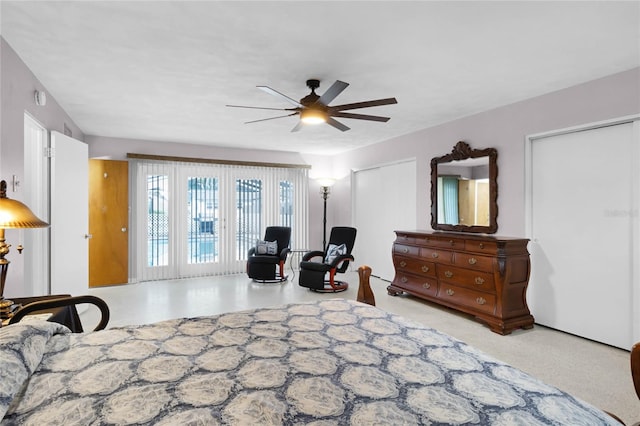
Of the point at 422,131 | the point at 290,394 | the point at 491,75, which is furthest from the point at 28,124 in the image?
the point at 422,131

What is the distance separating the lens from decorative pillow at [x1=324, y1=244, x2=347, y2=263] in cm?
571

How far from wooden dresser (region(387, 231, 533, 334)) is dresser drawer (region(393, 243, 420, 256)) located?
1 centimetres

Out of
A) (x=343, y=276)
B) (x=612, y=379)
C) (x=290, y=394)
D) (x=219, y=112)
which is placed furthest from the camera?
(x=343, y=276)

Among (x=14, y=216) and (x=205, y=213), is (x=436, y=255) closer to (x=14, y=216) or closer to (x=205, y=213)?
(x=14, y=216)

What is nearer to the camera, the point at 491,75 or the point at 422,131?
the point at 491,75

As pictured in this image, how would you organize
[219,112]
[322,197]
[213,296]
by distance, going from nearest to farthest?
[219,112]
[213,296]
[322,197]

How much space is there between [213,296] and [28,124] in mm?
2939

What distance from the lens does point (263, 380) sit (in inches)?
51.9

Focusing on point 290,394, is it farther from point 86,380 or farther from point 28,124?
point 28,124

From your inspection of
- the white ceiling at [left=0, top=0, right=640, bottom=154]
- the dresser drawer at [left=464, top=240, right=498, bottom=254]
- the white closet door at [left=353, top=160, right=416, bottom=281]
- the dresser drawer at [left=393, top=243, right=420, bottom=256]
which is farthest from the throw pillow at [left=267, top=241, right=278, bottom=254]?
the dresser drawer at [left=464, top=240, right=498, bottom=254]

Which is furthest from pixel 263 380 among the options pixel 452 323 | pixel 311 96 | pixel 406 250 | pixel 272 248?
pixel 272 248

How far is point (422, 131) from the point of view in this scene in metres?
5.39

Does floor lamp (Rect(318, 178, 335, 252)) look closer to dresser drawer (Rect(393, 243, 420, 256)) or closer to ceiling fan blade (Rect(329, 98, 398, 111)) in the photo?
dresser drawer (Rect(393, 243, 420, 256))

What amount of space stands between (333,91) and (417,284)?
3059 millimetres
